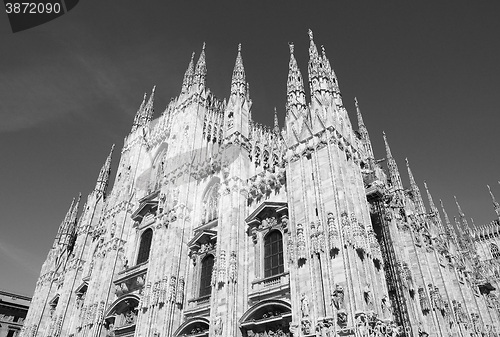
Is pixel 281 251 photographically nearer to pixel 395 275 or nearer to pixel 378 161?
pixel 395 275

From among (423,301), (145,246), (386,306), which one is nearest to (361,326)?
(386,306)

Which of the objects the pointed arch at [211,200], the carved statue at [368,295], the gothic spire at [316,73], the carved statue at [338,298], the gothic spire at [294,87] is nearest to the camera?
the carved statue at [338,298]

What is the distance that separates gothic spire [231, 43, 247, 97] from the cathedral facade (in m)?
0.12

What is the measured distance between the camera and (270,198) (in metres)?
22.0

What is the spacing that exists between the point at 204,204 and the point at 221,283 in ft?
27.5

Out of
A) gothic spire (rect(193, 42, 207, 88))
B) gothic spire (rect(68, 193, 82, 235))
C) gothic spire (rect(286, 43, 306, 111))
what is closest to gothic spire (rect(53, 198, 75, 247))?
gothic spire (rect(68, 193, 82, 235))

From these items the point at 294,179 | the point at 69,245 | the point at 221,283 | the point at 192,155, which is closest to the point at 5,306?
the point at 69,245

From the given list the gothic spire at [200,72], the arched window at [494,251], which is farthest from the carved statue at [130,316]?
the arched window at [494,251]

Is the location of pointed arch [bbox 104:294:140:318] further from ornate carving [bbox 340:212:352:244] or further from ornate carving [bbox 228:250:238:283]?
ornate carving [bbox 340:212:352:244]

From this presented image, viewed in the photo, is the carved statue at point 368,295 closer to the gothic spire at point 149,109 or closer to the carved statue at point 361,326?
the carved statue at point 361,326

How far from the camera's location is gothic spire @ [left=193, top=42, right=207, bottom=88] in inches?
1430

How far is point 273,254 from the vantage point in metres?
20.4

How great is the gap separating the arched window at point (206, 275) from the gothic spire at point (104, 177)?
23382 millimetres

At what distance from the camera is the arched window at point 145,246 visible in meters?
29.3
